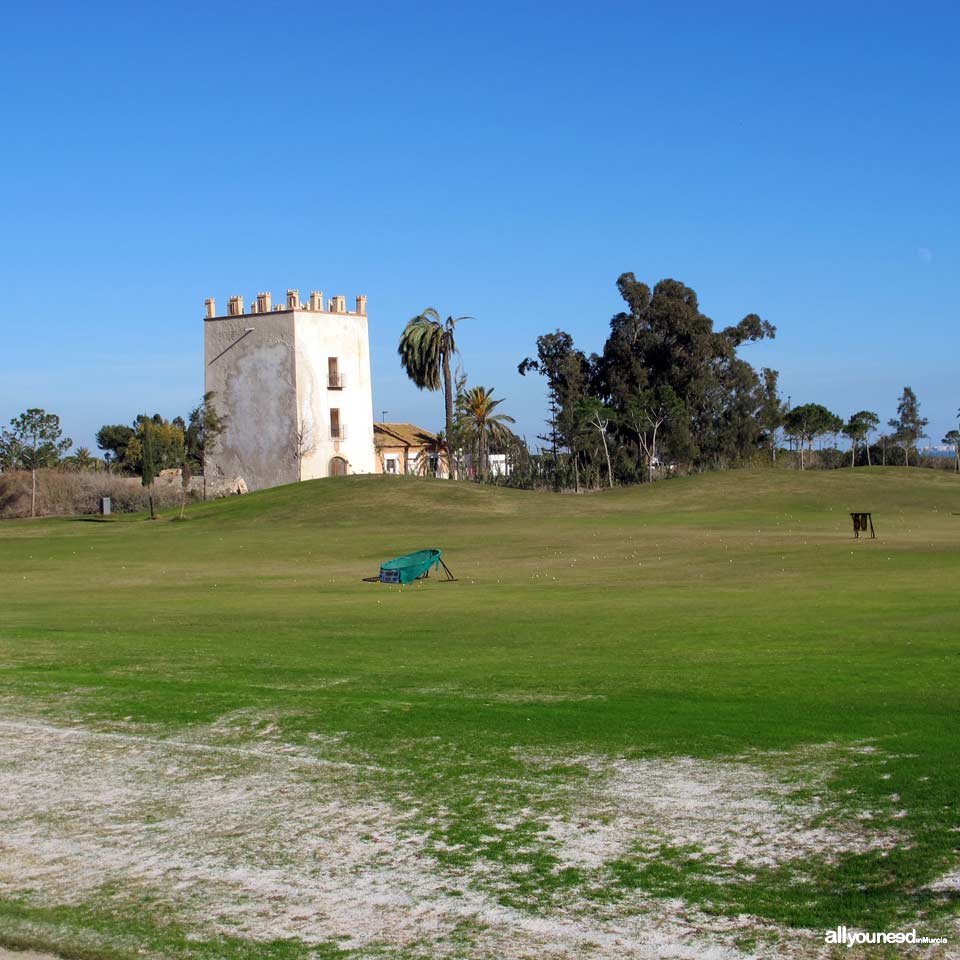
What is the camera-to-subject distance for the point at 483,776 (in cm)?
984

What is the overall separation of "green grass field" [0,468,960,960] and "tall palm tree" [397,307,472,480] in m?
63.0

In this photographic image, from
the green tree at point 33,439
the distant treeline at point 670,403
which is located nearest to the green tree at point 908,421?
the distant treeline at point 670,403

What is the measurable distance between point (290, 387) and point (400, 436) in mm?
25816

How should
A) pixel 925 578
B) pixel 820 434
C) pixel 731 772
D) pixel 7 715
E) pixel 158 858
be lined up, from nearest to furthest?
pixel 158 858 < pixel 731 772 < pixel 7 715 < pixel 925 578 < pixel 820 434

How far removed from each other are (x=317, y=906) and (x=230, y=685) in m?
7.35

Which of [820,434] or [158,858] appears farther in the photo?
[820,434]

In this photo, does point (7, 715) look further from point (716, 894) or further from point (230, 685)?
point (716, 894)

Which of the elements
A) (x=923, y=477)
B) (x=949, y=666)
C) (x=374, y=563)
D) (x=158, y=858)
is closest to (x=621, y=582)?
(x=374, y=563)

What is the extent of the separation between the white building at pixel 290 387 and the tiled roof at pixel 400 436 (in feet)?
56.3

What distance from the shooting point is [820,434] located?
96625 mm

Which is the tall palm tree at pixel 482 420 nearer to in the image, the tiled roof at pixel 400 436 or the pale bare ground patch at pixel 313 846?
the tiled roof at pixel 400 436

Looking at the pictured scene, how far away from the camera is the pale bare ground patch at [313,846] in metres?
6.79

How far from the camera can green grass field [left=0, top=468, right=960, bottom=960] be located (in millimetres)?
6996

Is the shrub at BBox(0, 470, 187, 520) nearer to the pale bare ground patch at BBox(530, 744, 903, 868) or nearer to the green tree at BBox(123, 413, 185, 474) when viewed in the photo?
the green tree at BBox(123, 413, 185, 474)
